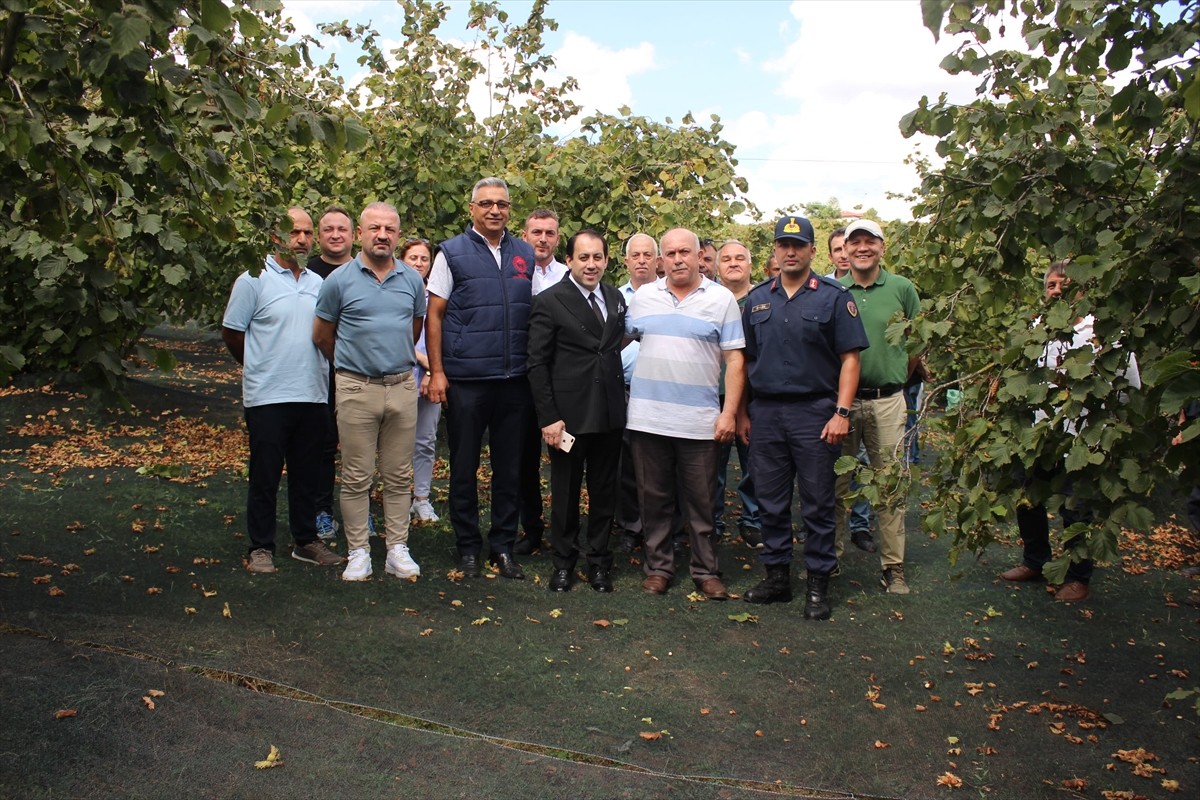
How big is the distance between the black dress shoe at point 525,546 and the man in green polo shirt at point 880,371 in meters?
2.20

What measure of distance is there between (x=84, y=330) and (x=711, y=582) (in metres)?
3.80

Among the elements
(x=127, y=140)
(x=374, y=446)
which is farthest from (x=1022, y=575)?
(x=127, y=140)

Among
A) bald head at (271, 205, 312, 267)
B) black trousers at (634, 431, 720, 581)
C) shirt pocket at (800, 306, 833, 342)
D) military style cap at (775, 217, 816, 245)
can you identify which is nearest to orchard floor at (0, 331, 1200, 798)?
black trousers at (634, 431, 720, 581)

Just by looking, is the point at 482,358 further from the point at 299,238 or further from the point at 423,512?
the point at 423,512

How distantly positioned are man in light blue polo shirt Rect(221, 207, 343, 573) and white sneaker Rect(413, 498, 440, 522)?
5.14 feet

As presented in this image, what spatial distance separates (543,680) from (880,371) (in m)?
3.06

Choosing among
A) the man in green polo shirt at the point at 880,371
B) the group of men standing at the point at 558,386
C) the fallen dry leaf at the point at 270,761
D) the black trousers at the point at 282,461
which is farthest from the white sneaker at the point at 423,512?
the fallen dry leaf at the point at 270,761

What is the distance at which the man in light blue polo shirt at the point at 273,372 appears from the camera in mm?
6199

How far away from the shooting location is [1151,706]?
5.03m

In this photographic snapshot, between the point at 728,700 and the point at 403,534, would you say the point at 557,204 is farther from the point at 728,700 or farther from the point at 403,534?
the point at 728,700

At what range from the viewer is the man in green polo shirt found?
672 centimetres

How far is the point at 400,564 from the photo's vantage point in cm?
631

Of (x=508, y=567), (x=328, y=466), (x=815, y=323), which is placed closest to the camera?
(x=815, y=323)

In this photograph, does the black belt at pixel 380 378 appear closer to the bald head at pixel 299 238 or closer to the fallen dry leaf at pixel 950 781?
the bald head at pixel 299 238
